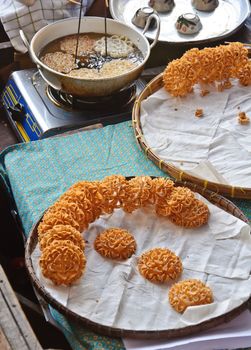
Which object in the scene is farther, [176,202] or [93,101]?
[93,101]

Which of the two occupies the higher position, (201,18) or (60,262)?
(60,262)

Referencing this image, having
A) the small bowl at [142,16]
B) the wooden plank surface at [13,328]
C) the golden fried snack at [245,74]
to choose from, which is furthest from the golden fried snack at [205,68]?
the wooden plank surface at [13,328]

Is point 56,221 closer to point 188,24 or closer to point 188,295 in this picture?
point 188,295

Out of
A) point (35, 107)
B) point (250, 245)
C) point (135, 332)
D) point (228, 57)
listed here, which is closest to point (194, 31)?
point (228, 57)

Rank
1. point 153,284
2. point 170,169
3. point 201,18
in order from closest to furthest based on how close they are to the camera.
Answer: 1. point 153,284
2. point 170,169
3. point 201,18

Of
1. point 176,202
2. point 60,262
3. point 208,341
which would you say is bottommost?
point 208,341

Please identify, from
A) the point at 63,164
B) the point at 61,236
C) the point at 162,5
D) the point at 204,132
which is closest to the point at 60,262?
the point at 61,236

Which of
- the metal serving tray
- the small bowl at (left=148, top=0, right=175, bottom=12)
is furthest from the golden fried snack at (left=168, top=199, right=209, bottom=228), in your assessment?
the small bowl at (left=148, top=0, right=175, bottom=12)
